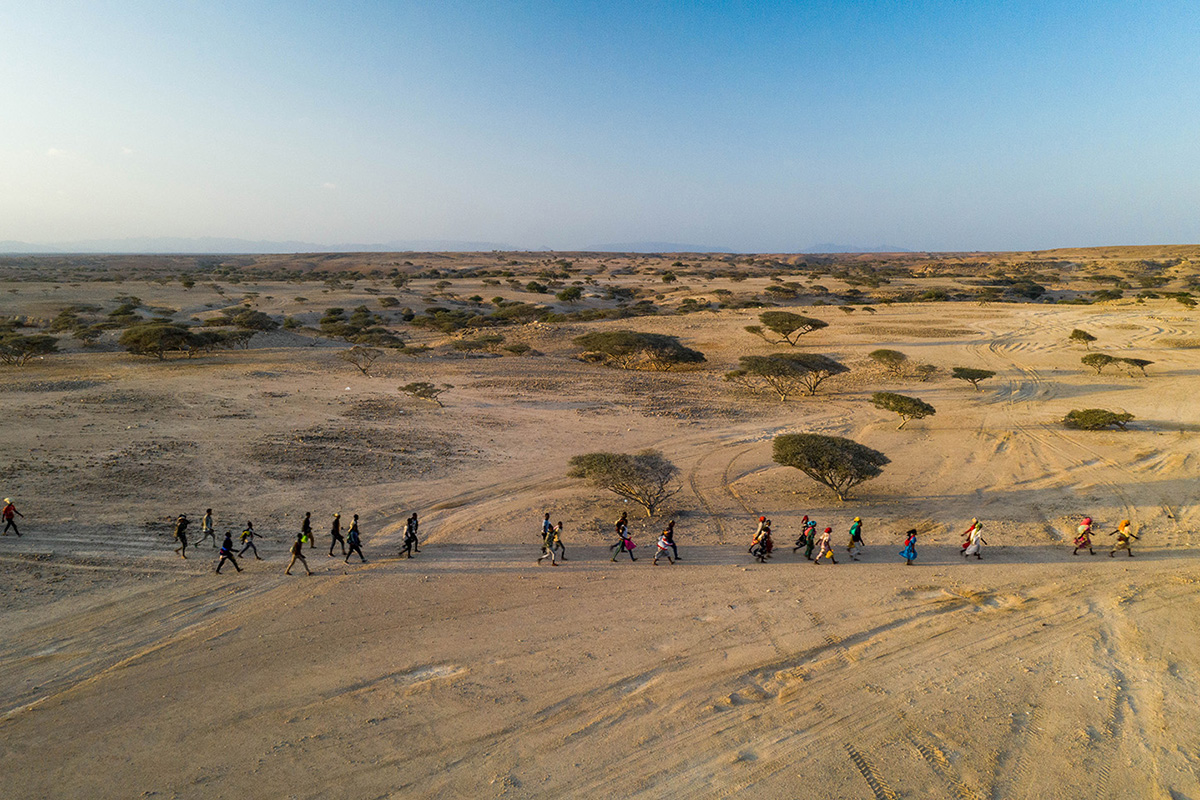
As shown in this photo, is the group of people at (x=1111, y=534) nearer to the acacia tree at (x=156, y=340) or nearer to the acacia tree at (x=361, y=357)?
the acacia tree at (x=361, y=357)

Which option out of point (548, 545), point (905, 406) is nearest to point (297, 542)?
point (548, 545)

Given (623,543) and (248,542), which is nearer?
(248,542)

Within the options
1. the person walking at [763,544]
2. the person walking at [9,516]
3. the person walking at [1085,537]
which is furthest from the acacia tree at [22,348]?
the person walking at [1085,537]

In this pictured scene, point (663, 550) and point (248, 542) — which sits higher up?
point (248, 542)

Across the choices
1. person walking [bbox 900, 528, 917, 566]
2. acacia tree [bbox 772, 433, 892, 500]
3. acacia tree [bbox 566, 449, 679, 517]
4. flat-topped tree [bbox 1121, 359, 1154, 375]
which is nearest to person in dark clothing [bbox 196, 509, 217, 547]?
acacia tree [bbox 566, 449, 679, 517]

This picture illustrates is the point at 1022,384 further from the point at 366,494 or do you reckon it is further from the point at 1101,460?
the point at 366,494

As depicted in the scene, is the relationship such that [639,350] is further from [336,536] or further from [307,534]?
[307,534]

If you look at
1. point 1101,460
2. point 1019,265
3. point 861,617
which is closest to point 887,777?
point 861,617
